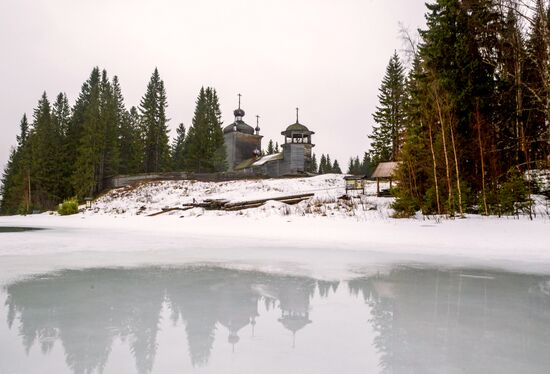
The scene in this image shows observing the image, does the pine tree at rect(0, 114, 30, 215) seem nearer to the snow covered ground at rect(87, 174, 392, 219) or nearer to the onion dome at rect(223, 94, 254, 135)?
the snow covered ground at rect(87, 174, 392, 219)

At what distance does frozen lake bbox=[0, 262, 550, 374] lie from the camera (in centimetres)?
262

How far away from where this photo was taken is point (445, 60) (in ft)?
58.0

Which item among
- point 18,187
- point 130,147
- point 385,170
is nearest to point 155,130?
point 130,147

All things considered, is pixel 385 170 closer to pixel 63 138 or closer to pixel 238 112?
pixel 238 112

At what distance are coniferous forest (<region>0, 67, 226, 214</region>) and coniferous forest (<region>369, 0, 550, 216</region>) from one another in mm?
37045

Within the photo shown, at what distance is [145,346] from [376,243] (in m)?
9.95

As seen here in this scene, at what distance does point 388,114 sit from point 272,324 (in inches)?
1768

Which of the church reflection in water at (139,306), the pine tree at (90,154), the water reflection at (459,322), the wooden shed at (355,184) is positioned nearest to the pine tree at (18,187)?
the pine tree at (90,154)

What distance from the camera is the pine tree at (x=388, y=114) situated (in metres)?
43.6

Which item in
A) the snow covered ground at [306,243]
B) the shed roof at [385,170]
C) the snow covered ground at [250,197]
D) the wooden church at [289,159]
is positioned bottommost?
the snow covered ground at [306,243]

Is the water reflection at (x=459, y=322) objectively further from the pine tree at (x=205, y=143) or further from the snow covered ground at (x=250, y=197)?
the pine tree at (x=205, y=143)

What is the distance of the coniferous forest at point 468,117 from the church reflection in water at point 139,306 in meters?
12.6

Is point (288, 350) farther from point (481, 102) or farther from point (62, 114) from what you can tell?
point (62, 114)

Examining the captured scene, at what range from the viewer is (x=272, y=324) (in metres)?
3.57
